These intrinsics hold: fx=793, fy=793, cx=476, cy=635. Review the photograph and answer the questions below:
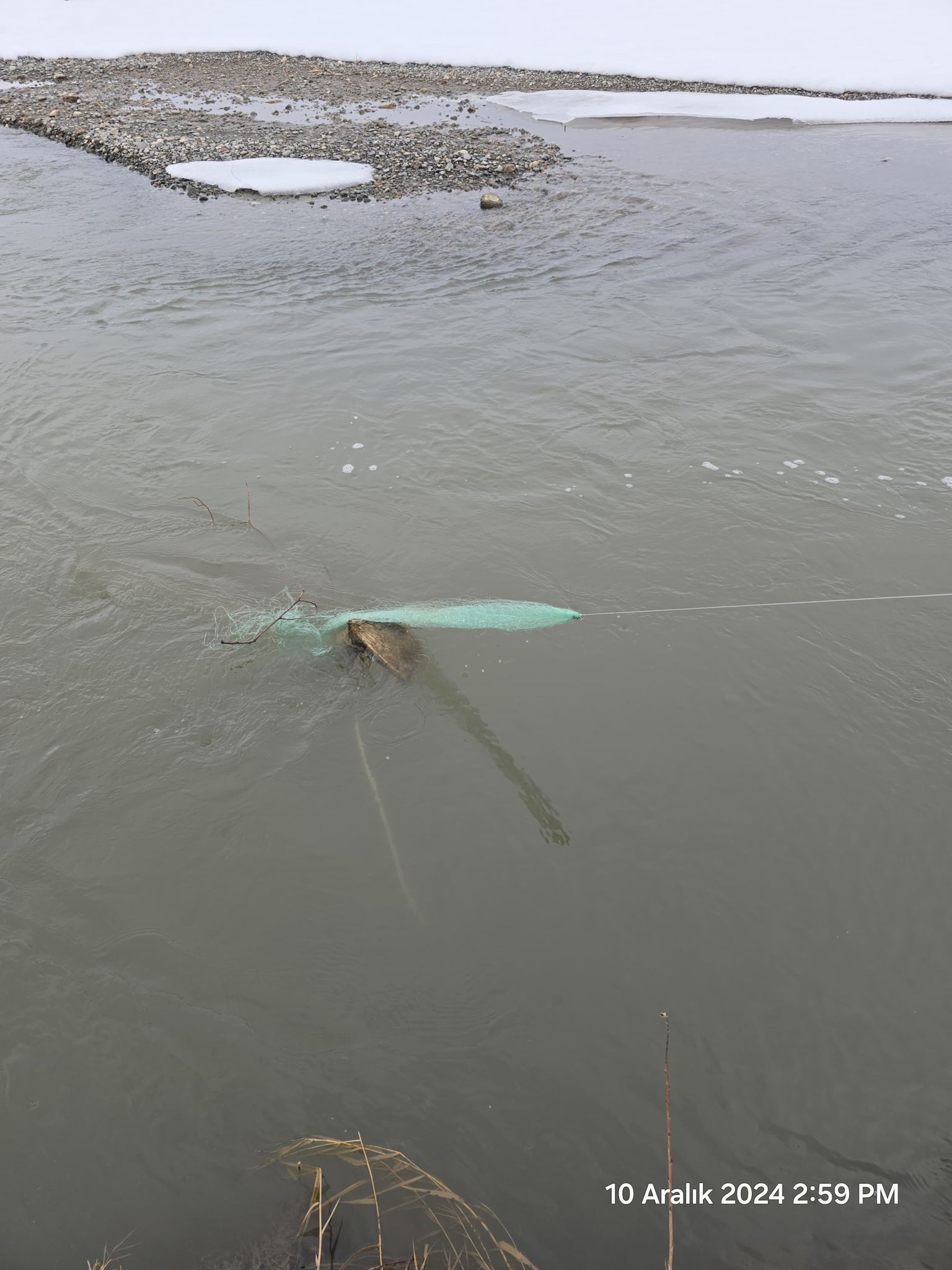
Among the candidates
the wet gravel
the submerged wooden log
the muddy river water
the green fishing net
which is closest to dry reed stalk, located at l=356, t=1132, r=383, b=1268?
the muddy river water

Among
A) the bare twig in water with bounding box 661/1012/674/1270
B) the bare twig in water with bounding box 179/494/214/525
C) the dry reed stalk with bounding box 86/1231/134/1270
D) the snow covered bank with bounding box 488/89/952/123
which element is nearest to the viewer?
the bare twig in water with bounding box 661/1012/674/1270

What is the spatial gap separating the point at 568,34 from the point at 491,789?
2374cm

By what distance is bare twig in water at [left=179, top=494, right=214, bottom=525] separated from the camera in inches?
224

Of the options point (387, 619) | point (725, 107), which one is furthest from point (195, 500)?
point (725, 107)

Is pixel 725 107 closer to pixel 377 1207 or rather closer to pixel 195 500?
pixel 195 500

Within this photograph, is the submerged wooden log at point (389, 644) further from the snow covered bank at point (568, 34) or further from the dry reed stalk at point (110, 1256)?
the snow covered bank at point (568, 34)

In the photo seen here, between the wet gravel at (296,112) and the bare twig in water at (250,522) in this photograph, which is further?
the wet gravel at (296,112)

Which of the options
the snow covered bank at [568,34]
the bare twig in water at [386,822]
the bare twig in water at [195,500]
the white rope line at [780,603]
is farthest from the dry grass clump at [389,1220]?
the snow covered bank at [568,34]

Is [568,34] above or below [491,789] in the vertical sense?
above

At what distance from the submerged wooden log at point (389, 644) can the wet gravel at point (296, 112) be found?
384 inches

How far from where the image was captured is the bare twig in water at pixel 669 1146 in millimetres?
2344

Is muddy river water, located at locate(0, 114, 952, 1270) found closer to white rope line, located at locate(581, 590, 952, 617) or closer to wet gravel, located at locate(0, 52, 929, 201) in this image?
white rope line, located at locate(581, 590, 952, 617)

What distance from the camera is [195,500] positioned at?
18.9 ft

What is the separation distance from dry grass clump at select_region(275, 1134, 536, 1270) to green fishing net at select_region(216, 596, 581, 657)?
2.47 metres
